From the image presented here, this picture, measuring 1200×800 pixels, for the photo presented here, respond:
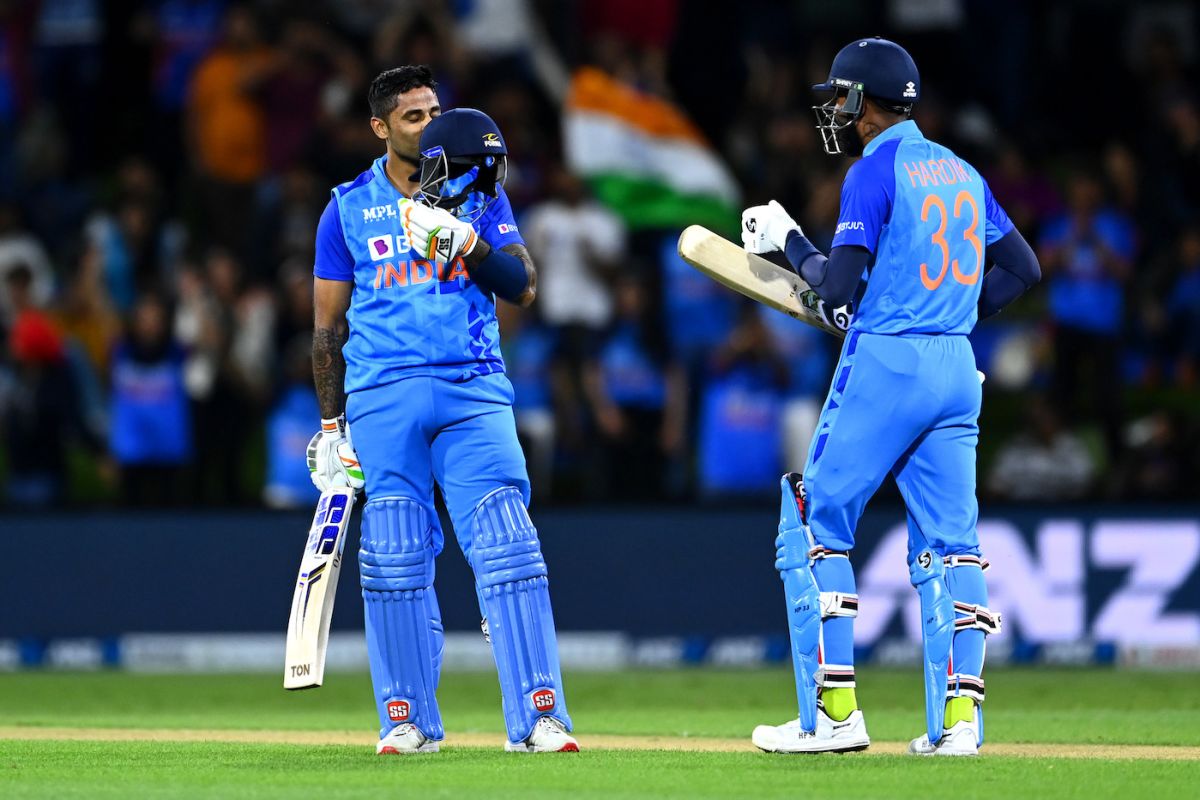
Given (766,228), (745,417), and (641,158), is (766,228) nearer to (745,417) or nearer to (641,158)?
(745,417)

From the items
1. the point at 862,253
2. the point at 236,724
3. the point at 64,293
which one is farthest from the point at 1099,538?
the point at 64,293

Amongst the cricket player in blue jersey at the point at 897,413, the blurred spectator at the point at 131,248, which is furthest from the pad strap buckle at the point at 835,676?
the blurred spectator at the point at 131,248

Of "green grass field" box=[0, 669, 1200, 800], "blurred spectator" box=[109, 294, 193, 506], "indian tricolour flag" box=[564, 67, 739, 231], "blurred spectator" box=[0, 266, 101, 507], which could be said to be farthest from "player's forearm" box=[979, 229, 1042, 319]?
"indian tricolour flag" box=[564, 67, 739, 231]

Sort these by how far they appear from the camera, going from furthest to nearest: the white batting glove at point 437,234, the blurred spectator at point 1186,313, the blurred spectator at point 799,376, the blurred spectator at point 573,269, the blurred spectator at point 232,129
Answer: the blurred spectator at point 232,129 → the blurred spectator at point 1186,313 → the blurred spectator at point 573,269 → the blurred spectator at point 799,376 → the white batting glove at point 437,234

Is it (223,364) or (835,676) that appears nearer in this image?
(835,676)

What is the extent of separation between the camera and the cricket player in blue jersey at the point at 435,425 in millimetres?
7332

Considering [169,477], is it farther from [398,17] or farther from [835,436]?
[835,436]

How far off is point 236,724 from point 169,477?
4833 millimetres

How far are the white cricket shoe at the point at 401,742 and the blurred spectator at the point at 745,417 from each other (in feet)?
22.1

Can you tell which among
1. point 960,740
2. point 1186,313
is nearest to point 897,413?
point 960,740

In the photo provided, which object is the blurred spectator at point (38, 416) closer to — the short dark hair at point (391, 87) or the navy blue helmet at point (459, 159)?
the short dark hair at point (391, 87)

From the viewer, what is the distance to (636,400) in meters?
14.5

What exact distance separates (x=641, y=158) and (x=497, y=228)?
9.23 m

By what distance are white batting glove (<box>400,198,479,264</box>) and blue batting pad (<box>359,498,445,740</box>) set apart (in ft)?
3.04
